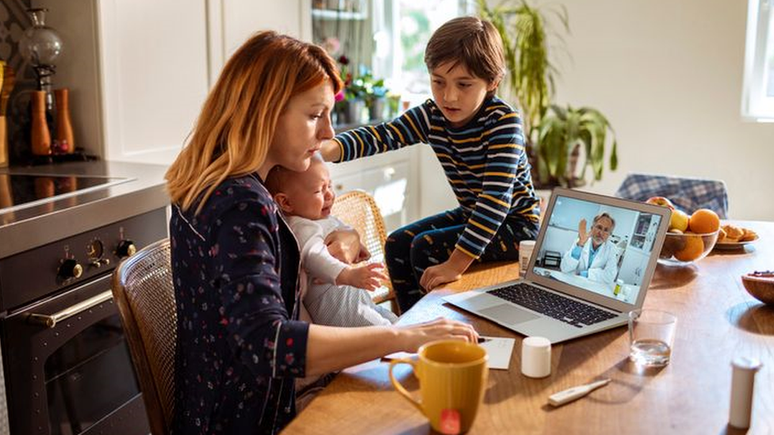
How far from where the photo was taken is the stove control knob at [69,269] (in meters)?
1.93

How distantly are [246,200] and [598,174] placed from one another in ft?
10.3

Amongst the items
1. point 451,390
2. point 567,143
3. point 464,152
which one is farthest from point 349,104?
point 451,390

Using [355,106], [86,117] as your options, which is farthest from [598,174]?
[86,117]

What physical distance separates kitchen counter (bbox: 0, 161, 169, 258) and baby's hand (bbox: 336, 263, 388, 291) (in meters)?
0.71

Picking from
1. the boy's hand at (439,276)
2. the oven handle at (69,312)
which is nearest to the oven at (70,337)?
the oven handle at (69,312)

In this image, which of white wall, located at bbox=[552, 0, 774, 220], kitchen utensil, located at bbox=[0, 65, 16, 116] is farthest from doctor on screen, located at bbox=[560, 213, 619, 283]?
white wall, located at bbox=[552, 0, 774, 220]

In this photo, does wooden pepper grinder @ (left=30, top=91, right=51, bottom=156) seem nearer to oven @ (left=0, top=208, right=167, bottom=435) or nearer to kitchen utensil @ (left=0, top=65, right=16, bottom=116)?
kitchen utensil @ (left=0, top=65, right=16, bottom=116)

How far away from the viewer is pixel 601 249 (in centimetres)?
160

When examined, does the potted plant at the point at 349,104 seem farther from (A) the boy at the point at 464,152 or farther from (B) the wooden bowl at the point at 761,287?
(B) the wooden bowl at the point at 761,287

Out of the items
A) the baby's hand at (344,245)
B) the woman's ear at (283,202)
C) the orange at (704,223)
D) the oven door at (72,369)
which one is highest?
the woman's ear at (283,202)

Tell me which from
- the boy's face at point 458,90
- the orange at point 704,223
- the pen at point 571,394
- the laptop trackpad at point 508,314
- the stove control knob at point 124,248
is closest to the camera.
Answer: the pen at point 571,394

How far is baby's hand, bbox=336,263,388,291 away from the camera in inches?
62.0

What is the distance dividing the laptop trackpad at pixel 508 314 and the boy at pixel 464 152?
0.82 ft

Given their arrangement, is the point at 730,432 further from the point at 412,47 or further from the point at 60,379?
the point at 412,47
